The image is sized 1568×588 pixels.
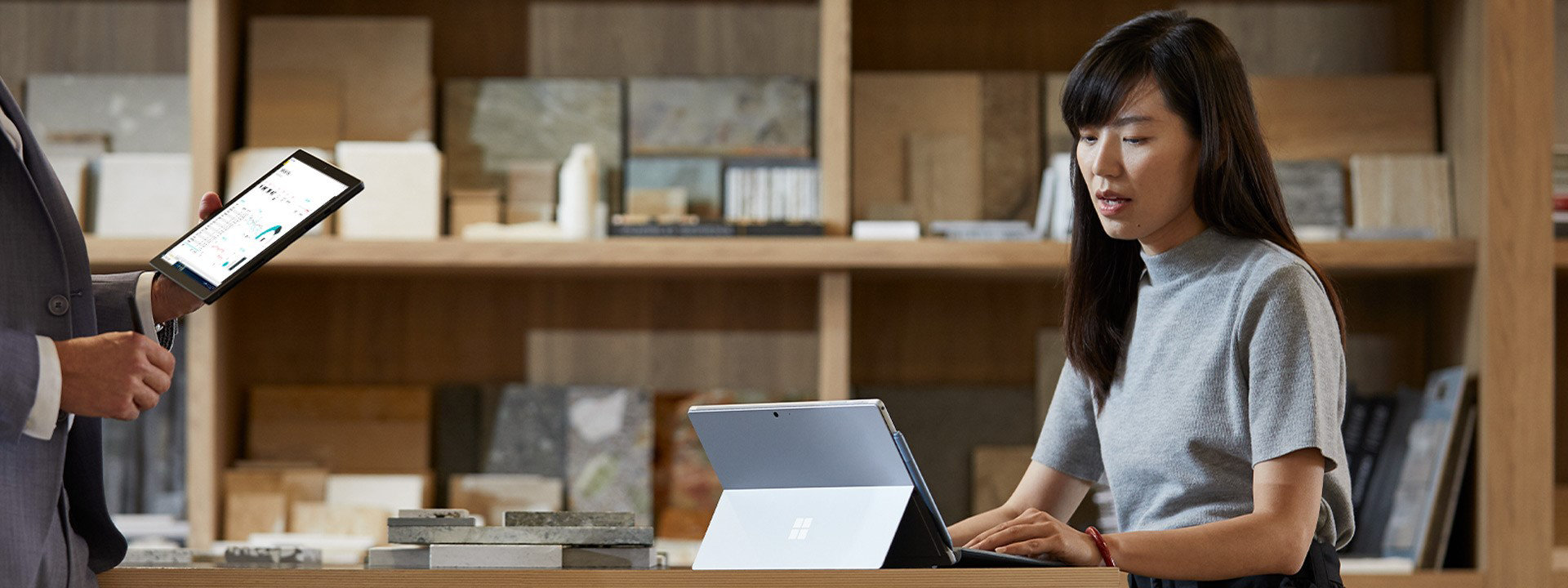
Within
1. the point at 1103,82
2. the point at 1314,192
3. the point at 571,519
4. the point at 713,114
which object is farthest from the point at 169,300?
the point at 1314,192

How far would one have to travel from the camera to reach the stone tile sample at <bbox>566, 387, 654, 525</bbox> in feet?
8.76

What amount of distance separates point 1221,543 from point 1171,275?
1.02ft

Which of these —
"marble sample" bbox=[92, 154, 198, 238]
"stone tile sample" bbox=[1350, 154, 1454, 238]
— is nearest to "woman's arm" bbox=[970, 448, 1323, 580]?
"stone tile sample" bbox=[1350, 154, 1454, 238]

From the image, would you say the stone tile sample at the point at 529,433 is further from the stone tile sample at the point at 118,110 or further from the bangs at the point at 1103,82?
the bangs at the point at 1103,82

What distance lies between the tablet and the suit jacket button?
0.22 feet

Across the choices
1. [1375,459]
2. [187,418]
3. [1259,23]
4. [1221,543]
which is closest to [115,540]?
[1221,543]

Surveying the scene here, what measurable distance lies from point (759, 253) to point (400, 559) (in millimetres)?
1370

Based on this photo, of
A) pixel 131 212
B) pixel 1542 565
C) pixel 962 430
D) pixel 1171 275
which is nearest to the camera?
pixel 1171 275

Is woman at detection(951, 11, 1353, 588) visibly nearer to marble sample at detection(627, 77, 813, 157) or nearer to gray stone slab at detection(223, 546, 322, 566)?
gray stone slab at detection(223, 546, 322, 566)

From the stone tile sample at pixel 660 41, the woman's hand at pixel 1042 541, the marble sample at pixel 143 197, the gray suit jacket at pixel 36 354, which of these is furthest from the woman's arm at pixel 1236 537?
the marble sample at pixel 143 197

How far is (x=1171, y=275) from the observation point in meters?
1.41

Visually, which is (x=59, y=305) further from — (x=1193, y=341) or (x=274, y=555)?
(x=1193, y=341)

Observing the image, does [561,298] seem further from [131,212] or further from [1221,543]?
[1221,543]

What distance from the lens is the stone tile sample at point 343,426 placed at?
2.70m
